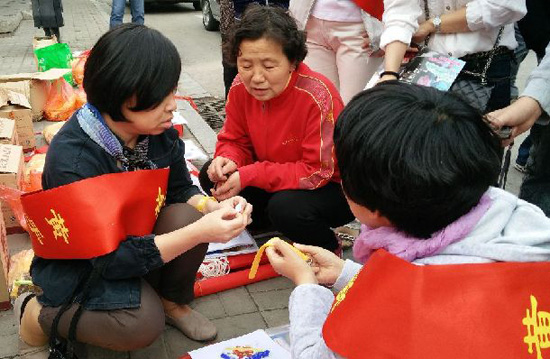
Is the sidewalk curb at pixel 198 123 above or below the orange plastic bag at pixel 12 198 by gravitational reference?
below

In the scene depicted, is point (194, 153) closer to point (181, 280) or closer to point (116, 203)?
point (181, 280)

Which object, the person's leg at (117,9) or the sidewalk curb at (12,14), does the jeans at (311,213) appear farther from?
the sidewalk curb at (12,14)

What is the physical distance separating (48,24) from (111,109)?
6.81 m

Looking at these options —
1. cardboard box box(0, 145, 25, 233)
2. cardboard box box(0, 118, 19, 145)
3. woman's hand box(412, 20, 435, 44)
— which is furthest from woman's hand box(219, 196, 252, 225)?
cardboard box box(0, 118, 19, 145)

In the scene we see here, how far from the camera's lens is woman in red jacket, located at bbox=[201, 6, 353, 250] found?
2.34 meters

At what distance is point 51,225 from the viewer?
1.74 m

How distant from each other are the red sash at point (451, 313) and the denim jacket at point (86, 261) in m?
0.89

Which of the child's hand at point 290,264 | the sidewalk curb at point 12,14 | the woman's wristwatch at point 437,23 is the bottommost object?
the sidewalk curb at point 12,14

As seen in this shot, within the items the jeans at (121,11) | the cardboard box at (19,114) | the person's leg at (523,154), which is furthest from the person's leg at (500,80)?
the jeans at (121,11)

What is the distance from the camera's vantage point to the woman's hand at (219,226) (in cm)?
179

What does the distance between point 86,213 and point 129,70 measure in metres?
0.48

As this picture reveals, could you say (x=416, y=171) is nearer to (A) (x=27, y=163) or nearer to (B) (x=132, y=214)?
(B) (x=132, y=214)

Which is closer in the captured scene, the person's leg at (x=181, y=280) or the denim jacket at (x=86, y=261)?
the denim jacket at (x=86, y=261)

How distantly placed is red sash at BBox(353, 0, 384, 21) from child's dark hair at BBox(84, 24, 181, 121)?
131cm
